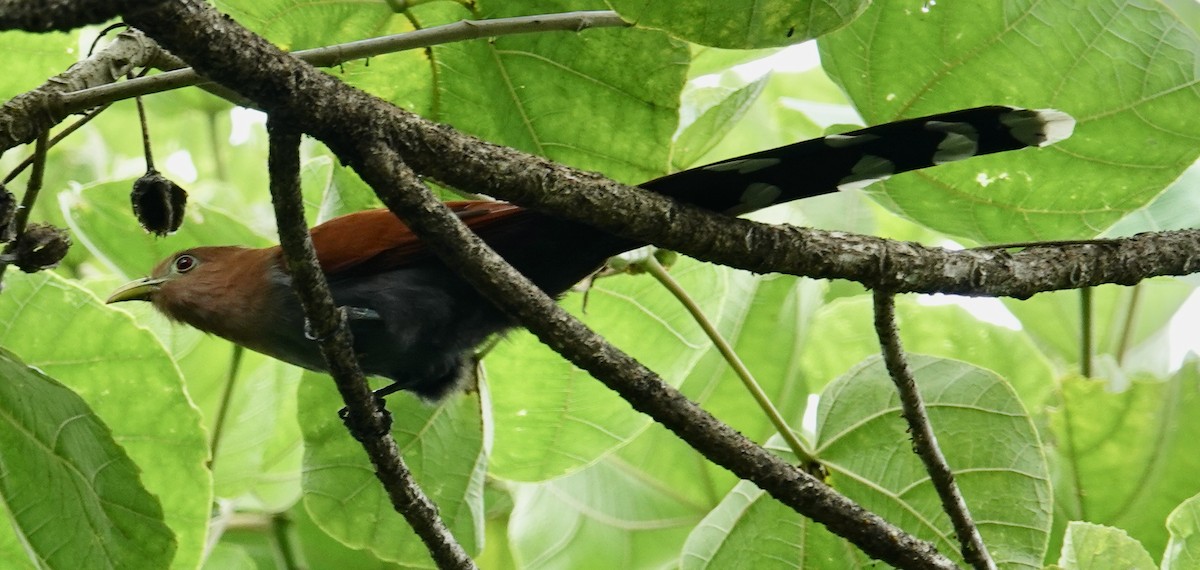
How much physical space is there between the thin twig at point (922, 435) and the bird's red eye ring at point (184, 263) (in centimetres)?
199

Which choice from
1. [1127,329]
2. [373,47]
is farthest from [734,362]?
[1127,329]

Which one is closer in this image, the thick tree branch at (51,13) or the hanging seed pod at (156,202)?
the thick tree branch at (51,13)

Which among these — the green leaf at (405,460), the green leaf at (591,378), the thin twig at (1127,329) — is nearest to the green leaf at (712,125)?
the green leaf at (591,378)

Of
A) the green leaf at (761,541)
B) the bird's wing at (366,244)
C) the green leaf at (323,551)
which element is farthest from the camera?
the green leaf at (323,551)

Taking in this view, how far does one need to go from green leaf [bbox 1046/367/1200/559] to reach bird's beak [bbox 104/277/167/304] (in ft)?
9.22

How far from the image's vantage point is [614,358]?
6.15ft

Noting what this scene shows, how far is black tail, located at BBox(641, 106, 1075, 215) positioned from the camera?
2.33 meters

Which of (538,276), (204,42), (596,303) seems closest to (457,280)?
(538,276)

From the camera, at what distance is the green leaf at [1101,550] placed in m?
2.73

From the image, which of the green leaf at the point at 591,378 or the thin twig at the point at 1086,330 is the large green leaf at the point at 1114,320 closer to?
the thin twig at the point at 1086,330

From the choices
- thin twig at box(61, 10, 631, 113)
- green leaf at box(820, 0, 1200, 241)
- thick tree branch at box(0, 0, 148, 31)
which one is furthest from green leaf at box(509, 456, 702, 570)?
thick tree branch at box(0, 0, 148, 31)

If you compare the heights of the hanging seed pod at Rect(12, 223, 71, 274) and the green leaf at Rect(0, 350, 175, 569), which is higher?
the hanging seed pod at Rect(12, 223, 71, 274)

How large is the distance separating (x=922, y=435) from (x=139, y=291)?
2.23 metres

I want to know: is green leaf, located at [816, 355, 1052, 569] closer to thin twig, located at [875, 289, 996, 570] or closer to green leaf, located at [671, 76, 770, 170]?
thin twig, located at [875, 289, 996, 570]
